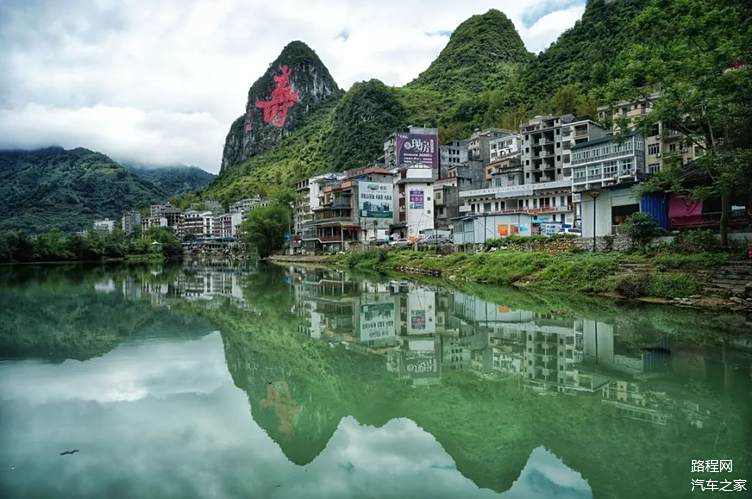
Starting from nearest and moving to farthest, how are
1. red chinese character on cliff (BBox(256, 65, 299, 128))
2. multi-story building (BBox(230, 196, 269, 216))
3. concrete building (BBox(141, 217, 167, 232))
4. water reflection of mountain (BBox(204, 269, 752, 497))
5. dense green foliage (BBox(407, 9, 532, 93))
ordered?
water reflection of mountain (BBox(204, 269, 752, 497)) < multi-story building (BBox(230, 196, 269, 216)) < dense green foliage (BBox(407, 9, 532, 93)) < concrete building (BBox(141, 217, 167, 232)) < red chinese character on cliff (BBox(256, 65, 299, 128))

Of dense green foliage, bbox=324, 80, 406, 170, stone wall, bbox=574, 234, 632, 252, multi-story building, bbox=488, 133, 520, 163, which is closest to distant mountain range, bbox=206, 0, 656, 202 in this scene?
dense green foliage, bbox=324, 80, 406, 170

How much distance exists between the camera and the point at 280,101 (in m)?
166

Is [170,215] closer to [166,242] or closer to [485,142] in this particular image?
[166,242]

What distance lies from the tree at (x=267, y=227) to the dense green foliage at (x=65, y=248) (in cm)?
2274

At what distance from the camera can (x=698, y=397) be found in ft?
26.9

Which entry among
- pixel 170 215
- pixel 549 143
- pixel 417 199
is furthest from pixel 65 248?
pixel 549 143

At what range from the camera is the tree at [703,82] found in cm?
1571

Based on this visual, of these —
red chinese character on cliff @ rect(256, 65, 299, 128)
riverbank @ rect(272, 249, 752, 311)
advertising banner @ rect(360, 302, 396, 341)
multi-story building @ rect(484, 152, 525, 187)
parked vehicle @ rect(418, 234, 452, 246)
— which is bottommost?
advertising banner @ rect(360, 302, 396, 341)

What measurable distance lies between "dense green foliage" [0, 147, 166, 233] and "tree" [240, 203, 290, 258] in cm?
8806

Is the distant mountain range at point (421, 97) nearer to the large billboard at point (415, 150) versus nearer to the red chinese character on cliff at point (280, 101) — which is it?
the red chinese character on cliff at point (280, 101)

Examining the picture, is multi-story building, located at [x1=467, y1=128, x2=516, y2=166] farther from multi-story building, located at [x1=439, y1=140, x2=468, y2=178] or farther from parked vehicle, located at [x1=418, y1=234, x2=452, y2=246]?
parked vehicle, located at [x1=418, y1=234, x2=452, y2=246]

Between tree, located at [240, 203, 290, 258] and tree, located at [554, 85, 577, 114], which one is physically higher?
tree, located at [554, 85, 577, 114]

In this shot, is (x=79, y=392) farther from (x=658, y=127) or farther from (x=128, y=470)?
(x=658, y=127)

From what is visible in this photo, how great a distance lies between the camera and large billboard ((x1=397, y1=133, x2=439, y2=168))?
204 feet
